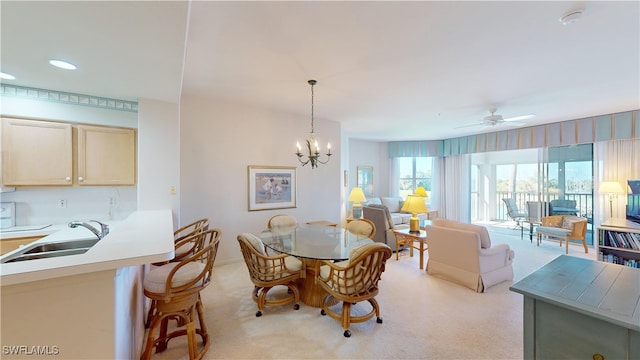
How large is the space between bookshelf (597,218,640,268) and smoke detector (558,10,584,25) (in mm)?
3577

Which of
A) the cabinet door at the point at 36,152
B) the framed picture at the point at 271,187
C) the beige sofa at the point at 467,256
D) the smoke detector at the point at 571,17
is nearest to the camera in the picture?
the smoke detector at the point at 571,17

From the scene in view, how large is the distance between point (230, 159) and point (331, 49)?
8.34 ft

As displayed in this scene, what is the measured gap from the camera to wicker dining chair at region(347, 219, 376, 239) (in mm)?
3336

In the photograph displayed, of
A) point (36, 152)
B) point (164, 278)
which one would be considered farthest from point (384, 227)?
point (36, 152)

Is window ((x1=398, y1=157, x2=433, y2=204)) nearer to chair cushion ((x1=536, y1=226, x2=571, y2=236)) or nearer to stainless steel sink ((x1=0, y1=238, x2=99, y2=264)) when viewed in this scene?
chair cushion ((x1=536, y1=226, x2=571, y2=236))

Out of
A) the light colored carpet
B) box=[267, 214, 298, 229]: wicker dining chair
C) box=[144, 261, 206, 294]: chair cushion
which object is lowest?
the light colored carpet

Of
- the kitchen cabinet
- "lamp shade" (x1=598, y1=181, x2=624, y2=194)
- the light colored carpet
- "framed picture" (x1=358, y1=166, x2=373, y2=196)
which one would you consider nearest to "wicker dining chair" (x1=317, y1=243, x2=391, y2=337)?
the light colored carpet

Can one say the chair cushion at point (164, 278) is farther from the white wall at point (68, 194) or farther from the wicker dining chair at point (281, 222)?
the white wall at point (68, 194)

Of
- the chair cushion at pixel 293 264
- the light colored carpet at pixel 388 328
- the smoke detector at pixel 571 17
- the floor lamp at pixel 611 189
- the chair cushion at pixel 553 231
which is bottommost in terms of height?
the light colored carpet at pixel 388 328

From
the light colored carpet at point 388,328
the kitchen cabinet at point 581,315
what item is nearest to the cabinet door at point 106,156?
the light colored carpet at point 388,328

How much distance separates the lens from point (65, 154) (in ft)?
9.20

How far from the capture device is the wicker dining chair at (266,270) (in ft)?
8.07

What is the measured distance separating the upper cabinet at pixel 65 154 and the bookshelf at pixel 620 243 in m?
6.87

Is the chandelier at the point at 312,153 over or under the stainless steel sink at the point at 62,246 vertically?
over
